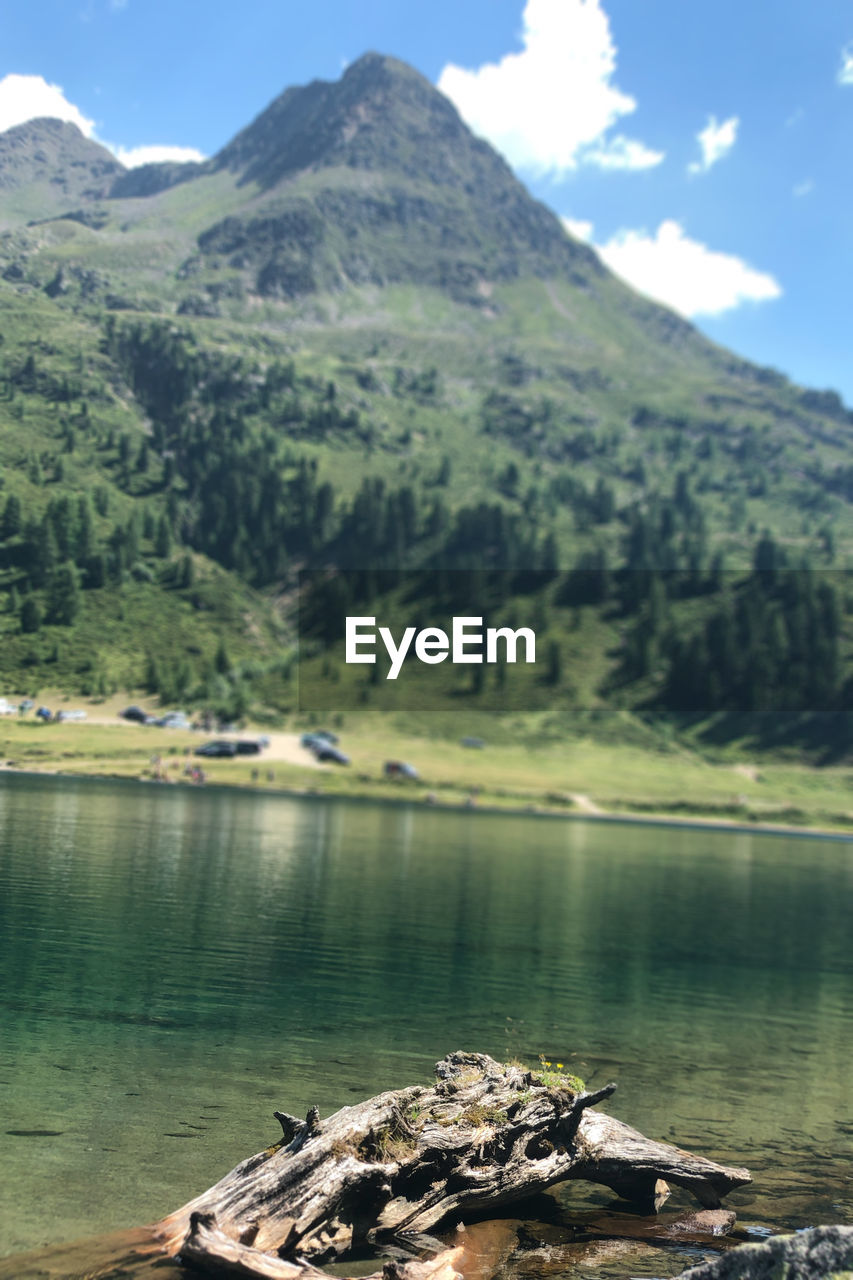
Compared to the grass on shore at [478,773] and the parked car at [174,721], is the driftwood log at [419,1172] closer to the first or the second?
the grass on shore at [478,773]

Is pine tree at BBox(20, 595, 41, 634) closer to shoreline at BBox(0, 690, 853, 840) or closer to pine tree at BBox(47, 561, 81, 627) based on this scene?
pine tree at BBox(47, 561, 81, 627)

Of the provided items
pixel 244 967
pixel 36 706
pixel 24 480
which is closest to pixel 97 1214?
pixel 244 967

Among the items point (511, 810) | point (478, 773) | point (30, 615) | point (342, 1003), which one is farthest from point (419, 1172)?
point (478, 773)

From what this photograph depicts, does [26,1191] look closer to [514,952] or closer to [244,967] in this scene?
[244,967]

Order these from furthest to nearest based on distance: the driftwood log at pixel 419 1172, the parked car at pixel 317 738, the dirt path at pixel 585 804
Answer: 1. the parked car at pixel 317 738
2. the dirt path at pixel 585 804
3. the driftwood log at pixel 419 1172

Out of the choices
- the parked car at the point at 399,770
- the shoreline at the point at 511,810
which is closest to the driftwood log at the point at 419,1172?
the shoreline at the point at 511,810

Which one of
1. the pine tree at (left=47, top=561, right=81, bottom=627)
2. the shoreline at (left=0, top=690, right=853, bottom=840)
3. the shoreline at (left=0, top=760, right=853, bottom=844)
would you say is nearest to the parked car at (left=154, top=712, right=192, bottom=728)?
the shoreline at (left=0, top=690, right=853, bottom=840)
